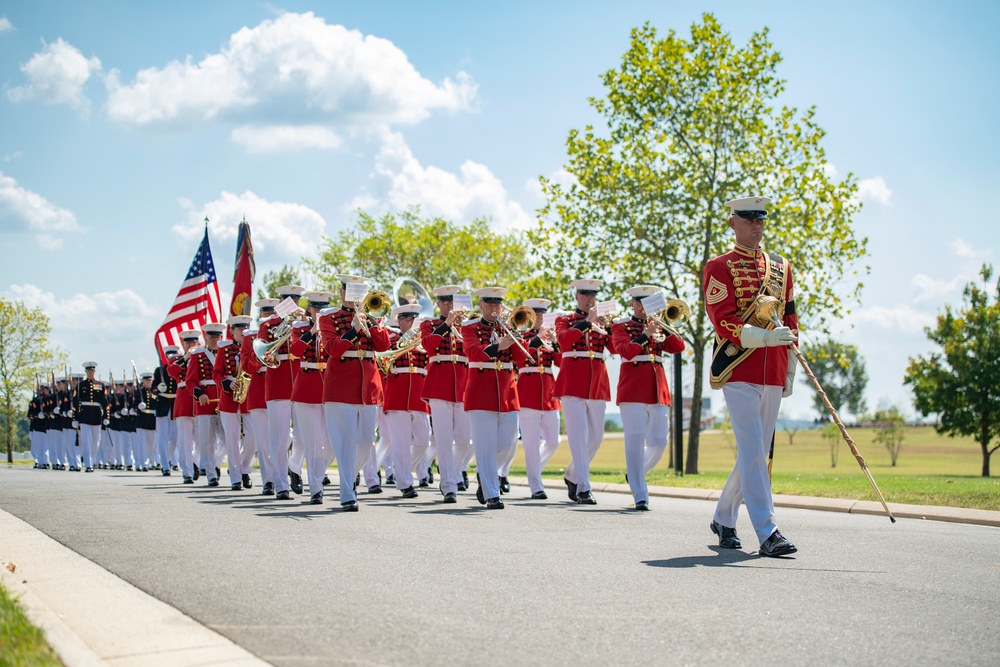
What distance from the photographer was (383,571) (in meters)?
7.36

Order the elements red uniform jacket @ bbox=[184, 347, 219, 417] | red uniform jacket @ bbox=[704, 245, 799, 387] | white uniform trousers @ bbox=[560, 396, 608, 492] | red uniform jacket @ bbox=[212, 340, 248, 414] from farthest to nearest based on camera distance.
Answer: red uniform jacket @ bbox=[184, 347, 219, 417]
red uniform jacket @ bbox=[212, 340, 248, 414]
white uniform trousers @ bbox=[560, 396, 608, 492]
red uniform jacket @ bbox=[704, 245, 799, 387]

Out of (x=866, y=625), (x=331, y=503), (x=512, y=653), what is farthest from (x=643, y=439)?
(x=512, y=653)

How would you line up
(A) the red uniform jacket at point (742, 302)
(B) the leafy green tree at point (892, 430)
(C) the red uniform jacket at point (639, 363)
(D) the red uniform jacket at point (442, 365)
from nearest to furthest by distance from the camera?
(A) the red uniform jacket at point (742, 302) < (C) the red uniform jacket at point (639, 363) < (D) the red uniform jacket at point (442, 365) < (B) the leafy green tree at point (892, 430)

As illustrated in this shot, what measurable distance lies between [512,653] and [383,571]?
2448 mm

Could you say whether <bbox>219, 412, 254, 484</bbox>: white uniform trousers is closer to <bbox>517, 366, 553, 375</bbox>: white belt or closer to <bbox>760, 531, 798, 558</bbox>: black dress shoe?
<bbox>517, 366, 553, 375</bbox>: white belt

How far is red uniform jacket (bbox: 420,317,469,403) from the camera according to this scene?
1532 cm

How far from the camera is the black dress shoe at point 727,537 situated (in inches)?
344

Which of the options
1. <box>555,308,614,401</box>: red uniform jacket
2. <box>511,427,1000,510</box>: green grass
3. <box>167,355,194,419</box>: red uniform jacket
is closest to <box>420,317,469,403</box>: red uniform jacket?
<box>555,308,614,401</box>: red uniform jacket

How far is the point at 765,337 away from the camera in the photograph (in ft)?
26.9

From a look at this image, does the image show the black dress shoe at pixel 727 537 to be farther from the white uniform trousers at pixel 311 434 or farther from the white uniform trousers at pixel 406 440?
the white uniform trousers at pixel 406 440

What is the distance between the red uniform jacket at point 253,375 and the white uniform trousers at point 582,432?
3.94 metres

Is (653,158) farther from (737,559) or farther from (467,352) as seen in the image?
(737,559)

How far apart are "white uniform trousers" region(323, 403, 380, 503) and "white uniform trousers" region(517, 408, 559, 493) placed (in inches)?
89.0

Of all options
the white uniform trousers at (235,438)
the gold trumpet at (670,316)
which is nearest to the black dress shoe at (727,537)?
the gold trumpet at (670,316)
